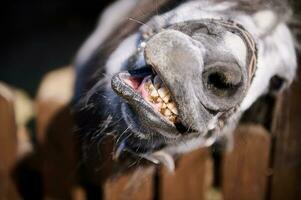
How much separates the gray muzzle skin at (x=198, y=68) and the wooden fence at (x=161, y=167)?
1.62 ft

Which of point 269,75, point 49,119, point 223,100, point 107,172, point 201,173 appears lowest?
point 201,173

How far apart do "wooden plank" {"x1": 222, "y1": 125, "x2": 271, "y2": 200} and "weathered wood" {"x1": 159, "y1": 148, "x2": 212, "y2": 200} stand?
76 millimetres

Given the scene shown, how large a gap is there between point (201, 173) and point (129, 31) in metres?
0.52

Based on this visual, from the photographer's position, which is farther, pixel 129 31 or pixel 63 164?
pixel 63 164

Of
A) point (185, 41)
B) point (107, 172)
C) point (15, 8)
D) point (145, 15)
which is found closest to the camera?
point (185, 41)

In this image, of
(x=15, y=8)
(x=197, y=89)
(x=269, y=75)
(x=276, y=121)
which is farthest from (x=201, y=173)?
(x=15, y=8)

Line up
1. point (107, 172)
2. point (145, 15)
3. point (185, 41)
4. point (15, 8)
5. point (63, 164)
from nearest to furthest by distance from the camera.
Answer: point (185, 41) < point (145, 15) < point (107, 172) < point (63, 164) < point (15, 8)

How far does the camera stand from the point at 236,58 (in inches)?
41.9

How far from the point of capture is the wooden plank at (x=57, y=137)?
158 cm

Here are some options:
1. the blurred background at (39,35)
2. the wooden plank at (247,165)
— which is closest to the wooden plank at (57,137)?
the wooden plank at (247,165)

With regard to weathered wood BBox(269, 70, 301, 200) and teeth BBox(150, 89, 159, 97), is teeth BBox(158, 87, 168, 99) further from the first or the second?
weathered wood BBox(269, 70, 301, 200)

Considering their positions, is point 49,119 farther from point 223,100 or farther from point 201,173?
point 223,100

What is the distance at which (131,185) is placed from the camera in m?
1.51

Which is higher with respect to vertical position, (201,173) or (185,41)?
(185,41)
